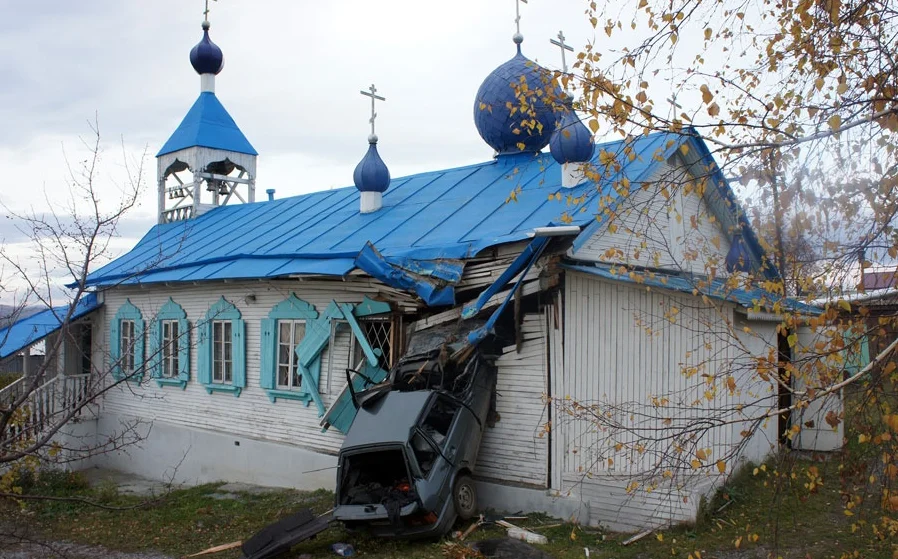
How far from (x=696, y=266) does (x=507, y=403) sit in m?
3.74

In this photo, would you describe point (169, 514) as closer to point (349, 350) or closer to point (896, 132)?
point (349, 350)

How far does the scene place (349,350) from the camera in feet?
35.9

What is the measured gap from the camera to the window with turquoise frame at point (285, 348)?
37.9ft

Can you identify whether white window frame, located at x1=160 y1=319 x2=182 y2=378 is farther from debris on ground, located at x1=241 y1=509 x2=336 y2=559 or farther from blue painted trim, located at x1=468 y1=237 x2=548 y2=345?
blue painted trim, located at x1=468 y1=237 x2=548 y2=345

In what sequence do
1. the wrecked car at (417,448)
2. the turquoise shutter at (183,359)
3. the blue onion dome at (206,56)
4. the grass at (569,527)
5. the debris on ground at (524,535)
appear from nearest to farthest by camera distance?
the grass at (569,527)
the wrecked car at (417,448)
the debris on ground at (524,535)
the turquoise shutter at (183,359)
the blue onion dome at (206,56)

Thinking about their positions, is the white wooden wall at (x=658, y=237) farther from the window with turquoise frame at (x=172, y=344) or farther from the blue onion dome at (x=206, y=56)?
the blue onion dome at (x=206, y=56)

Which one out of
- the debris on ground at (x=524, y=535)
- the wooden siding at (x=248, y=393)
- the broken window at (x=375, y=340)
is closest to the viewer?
the debris on ground at (x=524, y=535)

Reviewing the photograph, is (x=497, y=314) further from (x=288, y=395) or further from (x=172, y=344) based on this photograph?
(x=172, y=344)

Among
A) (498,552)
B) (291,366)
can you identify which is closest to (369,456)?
(498,552)

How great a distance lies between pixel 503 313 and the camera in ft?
30.2

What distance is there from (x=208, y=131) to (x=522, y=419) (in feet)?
44.6

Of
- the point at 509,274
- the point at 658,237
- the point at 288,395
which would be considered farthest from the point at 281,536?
the point at 658,237

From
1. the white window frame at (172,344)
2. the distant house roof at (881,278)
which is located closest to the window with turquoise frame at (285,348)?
the white window frame at (172,344)

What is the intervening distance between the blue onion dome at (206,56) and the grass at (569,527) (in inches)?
483
